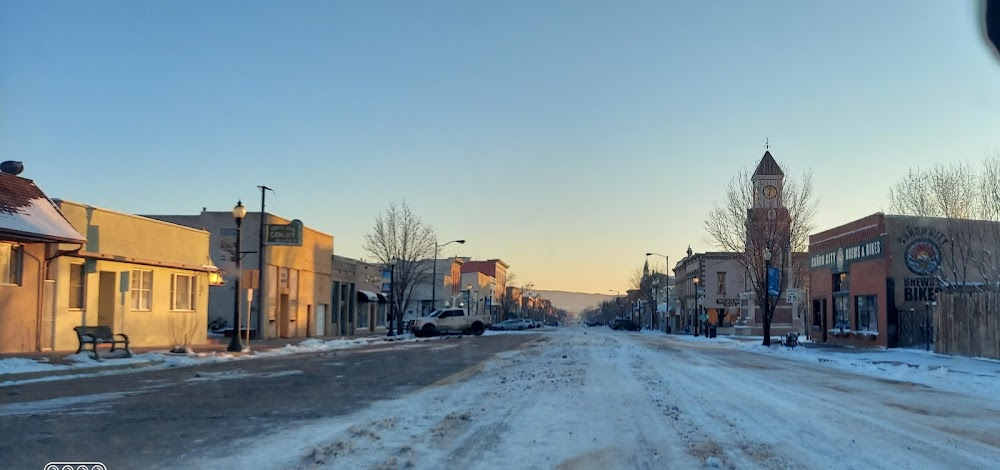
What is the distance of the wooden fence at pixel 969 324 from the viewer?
26.2 meters

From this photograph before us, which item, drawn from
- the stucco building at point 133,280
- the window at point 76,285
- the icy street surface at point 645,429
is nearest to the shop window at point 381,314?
the stucco building at point 133,280

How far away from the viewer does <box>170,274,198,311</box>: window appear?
102ft

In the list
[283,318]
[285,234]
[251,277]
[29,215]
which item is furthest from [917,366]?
[283,318]

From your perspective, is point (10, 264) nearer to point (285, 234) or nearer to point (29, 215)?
point (29, 215)

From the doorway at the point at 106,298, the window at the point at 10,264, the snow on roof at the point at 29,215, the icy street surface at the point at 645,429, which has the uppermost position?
the snow on roof at the point at 29,215

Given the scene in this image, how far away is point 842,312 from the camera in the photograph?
42.2 m

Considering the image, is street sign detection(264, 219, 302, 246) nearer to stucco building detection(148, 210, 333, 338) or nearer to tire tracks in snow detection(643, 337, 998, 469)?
stucco building detection(148, 210, 333, 338)

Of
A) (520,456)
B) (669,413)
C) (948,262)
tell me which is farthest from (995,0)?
(948,262)

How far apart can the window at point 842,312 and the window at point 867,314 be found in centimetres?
130

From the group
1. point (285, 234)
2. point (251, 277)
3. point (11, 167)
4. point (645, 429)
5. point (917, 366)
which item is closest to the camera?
point (645, 429)

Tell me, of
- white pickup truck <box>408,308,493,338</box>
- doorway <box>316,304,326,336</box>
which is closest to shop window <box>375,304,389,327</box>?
white pickup truck <box>408,308,493,338</box>

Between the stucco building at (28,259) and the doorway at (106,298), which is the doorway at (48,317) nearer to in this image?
the stucco building at (28,259)

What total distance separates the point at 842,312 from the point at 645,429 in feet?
117

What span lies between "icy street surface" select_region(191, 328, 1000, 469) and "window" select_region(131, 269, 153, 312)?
16300 mm
